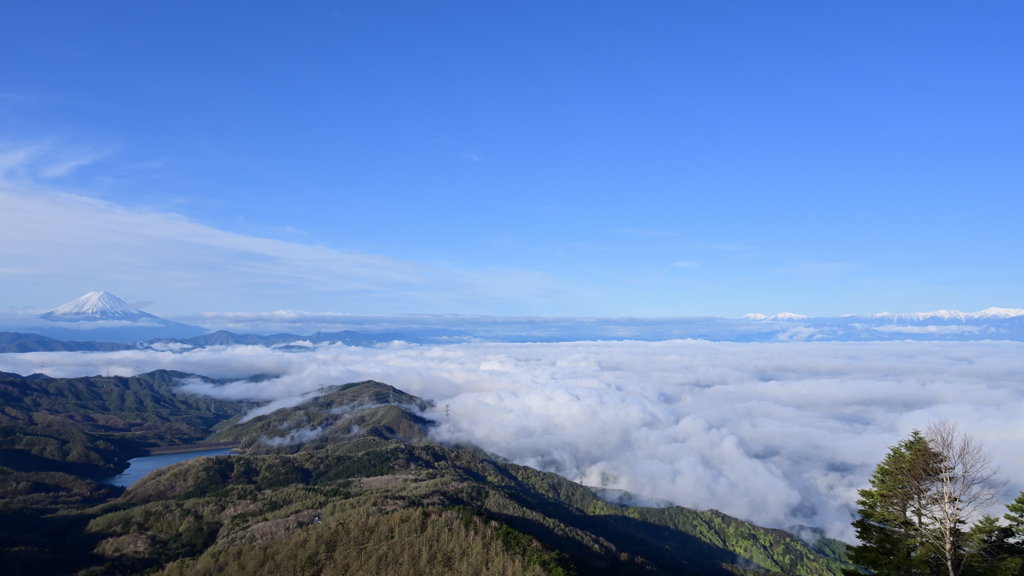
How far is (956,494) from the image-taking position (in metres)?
37.2

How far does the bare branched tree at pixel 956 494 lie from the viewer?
36.6m

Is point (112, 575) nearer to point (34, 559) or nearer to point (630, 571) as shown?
point (34, 559)

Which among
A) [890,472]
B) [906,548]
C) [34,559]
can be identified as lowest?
[34,559]

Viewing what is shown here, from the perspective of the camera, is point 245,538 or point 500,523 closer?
point 500,523

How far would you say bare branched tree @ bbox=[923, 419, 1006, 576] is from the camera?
36.6 meters

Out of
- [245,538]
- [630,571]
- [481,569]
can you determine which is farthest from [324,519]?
[630,571]

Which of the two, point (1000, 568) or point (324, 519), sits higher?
point (1000, 568)

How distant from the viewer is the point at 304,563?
139 m

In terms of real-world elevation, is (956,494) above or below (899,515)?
above

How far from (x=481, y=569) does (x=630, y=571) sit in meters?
96.1

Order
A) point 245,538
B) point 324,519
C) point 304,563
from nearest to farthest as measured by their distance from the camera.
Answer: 1. point 304,563
2. point 245,538
3. point 324,519

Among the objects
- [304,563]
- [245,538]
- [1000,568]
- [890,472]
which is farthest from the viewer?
[245,538]

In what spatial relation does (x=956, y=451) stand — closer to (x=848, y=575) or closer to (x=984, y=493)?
(x=984, y=493)

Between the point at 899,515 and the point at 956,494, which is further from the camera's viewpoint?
the point at 899,515
